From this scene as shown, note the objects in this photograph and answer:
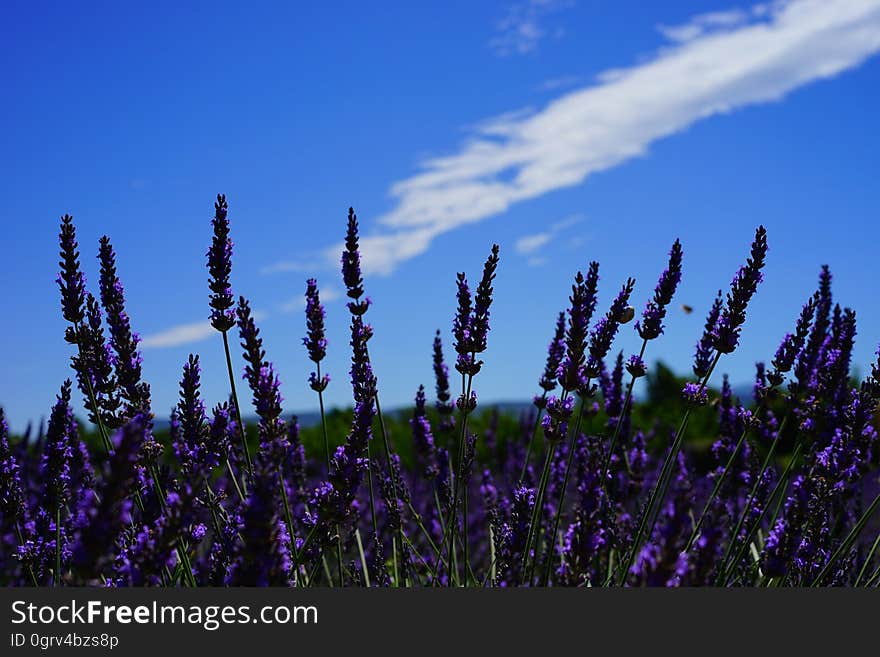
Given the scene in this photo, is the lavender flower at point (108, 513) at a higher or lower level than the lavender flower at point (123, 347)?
lower

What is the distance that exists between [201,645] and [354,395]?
148 centimetres

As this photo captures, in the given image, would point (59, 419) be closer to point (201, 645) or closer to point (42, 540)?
point (42, 540)

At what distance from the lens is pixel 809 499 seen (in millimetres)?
3512

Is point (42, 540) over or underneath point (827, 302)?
underneath

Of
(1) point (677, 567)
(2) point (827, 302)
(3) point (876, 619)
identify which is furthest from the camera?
(2) point (827, 302)

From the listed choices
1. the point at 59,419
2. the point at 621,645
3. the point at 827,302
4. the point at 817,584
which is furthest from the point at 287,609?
Result: the point at 827,302

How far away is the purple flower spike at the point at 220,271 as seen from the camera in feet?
11.3

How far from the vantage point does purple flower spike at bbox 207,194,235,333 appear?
3.46m

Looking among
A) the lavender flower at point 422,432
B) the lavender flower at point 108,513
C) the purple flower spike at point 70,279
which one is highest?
the purple flower spike at point 70,279

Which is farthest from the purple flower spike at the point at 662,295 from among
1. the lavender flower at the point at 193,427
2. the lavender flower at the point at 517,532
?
the lavender flower at the point at 193,427

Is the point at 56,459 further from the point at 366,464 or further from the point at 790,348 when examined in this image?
the point at 790,348

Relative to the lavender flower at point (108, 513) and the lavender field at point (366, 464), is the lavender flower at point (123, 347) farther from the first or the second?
the lavender flower at point (108, 513)

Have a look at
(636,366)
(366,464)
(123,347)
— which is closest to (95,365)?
(123,347)

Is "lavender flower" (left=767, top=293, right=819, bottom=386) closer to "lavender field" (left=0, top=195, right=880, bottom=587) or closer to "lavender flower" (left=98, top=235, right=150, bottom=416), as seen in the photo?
"lavender field" (left=0, top=195, right=880, bottom=587)
